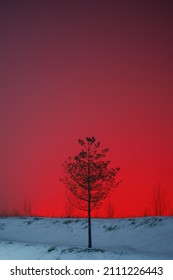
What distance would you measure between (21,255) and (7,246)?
5818mm

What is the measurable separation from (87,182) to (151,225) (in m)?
13.2

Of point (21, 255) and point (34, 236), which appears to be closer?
point (21, 255)

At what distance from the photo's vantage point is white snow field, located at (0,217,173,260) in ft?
124

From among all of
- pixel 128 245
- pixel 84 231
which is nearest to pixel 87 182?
pixel 128 245

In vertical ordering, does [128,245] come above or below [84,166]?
below

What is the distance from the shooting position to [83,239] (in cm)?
5375

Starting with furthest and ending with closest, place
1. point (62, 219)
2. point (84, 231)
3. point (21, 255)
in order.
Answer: point (62, 219), point (84, 231), point (21, 255)

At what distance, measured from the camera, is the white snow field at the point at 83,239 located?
3788 cm

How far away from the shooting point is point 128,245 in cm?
4725
